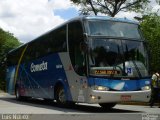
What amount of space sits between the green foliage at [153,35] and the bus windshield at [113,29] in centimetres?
1151

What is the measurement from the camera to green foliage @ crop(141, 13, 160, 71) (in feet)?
103

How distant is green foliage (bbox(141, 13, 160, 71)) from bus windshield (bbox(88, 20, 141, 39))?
1151cm

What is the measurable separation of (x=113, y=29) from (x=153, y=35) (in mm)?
15869

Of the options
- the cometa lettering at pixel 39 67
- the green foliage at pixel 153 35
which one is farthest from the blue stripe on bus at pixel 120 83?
the green foliage at pixel 153 35

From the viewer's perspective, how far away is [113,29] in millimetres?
18047

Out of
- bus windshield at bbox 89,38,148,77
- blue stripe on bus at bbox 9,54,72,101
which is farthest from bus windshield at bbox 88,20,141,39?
blue stripe on bus at bbox 9,54,72,101

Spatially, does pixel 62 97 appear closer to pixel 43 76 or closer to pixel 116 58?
pixel 43 76

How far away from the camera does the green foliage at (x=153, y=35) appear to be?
31516 millimetres

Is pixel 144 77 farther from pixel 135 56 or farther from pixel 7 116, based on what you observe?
pixel 7 116

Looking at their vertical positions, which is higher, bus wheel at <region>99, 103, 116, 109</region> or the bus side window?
the bus side window

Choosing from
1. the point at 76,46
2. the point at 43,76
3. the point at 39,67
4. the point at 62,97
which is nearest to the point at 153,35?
the point at 39,67

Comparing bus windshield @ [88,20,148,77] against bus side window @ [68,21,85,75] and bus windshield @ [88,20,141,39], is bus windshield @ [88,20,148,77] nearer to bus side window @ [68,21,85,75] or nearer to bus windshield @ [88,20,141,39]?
bus windshield @ [88,20,141,39]

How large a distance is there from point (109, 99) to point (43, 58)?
6999 mm

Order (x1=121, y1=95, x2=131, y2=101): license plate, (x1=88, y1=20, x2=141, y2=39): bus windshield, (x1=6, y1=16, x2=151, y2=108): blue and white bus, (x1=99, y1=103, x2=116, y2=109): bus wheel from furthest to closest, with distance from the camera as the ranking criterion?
(x1=99, y1=103, x2=116, y2=109): bus wheel < (x1=88, y1=20, x2=141, y2=39): bus windshield < (x1=121, y1=95, x2=131, y2=101): license plate < (x1=6, y1=16, x2=151, y2=108): blue and white bus
